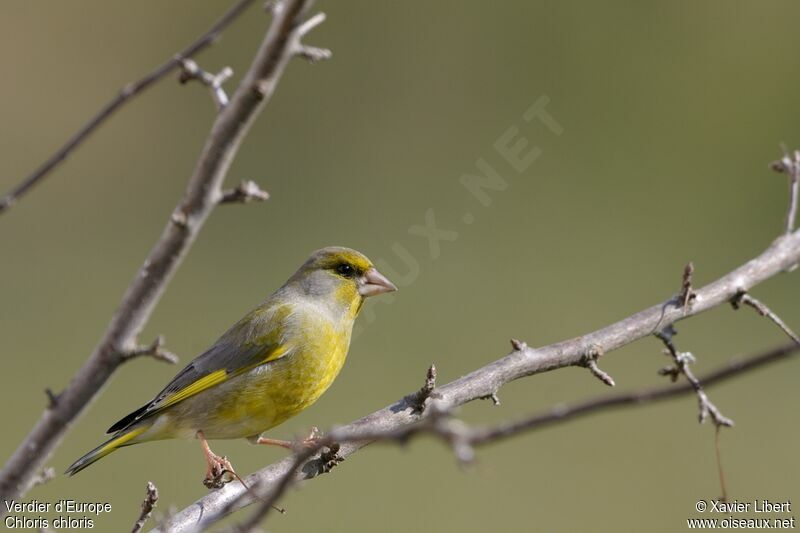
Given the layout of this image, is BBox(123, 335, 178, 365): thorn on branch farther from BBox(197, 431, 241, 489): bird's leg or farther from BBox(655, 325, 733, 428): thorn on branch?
BBox(197, 431, 241, 489): bird's leg

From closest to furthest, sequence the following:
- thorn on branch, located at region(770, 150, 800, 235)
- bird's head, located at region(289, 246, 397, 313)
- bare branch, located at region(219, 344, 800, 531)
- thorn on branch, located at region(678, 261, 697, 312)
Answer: bare branch, located at region(219, 344, 800, 531) → thorn on branch, located at region(678, 261, 697, 312) → thorn on branch, located at region(770, 150, 800, 235) → bird's head, located at region(289, 246, 397, 313)

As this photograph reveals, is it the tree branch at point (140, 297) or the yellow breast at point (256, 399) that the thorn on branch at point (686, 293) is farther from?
the tree branch at point (140, 297)

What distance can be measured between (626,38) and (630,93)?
0.72 metres

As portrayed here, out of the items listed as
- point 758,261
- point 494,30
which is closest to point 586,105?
point 494,30

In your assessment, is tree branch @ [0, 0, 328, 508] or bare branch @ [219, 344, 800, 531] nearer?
bare branch @ [219, 344, 800, 531]

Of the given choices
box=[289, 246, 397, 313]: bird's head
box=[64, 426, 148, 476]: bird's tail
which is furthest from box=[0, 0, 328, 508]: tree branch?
box=[289, 246, 397, 313]: bird's head

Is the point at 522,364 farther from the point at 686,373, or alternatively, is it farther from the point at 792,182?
the point at 792,182

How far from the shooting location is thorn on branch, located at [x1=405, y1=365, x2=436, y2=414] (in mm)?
3590

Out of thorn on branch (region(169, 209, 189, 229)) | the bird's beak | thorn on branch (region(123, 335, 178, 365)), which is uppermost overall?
the bird's beak

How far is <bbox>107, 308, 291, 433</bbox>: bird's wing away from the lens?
4.73m

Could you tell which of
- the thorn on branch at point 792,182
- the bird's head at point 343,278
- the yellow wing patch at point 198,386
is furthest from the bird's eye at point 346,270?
Result: the thorn on branch at point 792,182

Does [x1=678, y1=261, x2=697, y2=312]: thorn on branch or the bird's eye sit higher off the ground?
the bird's eye

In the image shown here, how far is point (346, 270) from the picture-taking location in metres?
5.28

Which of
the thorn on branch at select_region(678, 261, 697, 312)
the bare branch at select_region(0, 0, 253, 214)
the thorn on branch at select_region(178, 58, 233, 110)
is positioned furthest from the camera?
the thorn on branch at select_region(678, 261, 697, 312)
